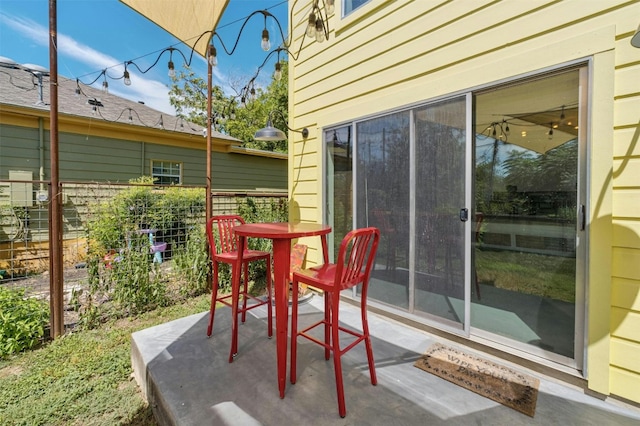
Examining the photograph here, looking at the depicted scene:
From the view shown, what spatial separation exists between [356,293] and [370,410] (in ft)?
5.58

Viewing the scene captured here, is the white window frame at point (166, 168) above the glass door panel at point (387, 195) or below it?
above

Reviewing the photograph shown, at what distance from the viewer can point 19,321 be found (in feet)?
8.54

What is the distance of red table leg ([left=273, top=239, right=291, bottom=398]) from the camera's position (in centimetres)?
167

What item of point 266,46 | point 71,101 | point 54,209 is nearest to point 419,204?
point 266,46

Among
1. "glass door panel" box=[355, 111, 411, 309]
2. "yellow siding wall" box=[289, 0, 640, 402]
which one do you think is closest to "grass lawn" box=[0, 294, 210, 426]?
"glass door panel" box=[355, 111, 411, 309]

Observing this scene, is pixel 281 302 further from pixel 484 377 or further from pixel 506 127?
pixel 506 127

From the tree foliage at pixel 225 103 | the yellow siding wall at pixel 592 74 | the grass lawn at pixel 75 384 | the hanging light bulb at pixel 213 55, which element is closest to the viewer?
the yellow siding wall at pixel 592 74

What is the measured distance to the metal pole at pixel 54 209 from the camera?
2.62 metres

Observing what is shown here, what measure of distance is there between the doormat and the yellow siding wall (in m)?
0.40

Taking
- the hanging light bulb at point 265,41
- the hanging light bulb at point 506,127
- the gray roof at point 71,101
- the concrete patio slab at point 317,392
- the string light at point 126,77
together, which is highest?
the gray roof at point 71,101

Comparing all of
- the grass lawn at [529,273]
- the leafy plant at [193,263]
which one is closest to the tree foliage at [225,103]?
the leafy plant at [193,263]

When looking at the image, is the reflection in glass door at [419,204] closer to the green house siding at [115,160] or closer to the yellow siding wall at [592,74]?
the yellow siding wall at [592,74]

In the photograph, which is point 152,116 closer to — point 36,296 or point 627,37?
point 36,296

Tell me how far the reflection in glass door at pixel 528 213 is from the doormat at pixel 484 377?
0.86ft
